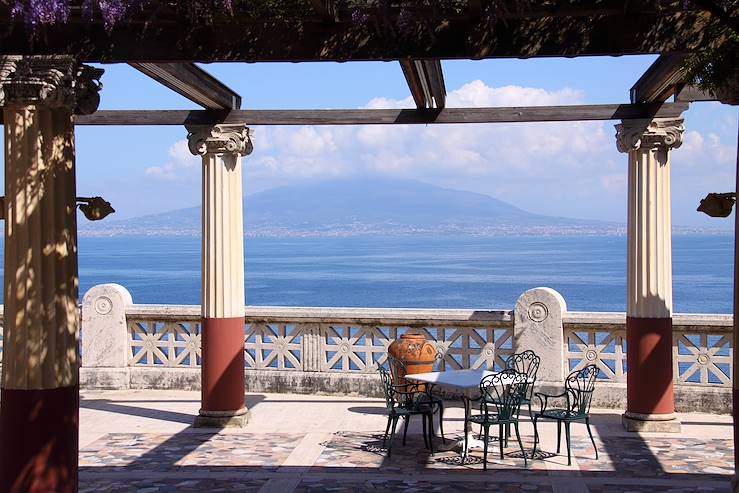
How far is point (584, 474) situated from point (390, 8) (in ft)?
16.9

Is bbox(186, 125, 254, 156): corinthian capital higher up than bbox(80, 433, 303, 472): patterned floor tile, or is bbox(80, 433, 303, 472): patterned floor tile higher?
bbox(186, 125, 254, 156): corinthian capital

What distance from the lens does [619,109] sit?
11141 mm

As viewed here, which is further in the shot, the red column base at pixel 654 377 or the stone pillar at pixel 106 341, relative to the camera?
the stone pillar at pixel 106 341

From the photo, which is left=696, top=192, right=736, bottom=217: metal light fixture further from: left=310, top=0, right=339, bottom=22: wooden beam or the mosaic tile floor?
left=310, top=0, right=339, bottom=22: wooden beam

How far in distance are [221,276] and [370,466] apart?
10.6 ft

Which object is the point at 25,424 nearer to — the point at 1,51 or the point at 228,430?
the point at 1,51

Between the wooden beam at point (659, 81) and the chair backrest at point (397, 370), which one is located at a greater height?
the wooden beam at point (659, 81)

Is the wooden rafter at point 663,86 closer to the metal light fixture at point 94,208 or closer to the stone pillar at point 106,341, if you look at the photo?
the metal light fixture at point 94,208

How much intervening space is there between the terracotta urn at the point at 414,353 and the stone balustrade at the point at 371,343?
4.74ft

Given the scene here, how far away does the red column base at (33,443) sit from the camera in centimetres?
624

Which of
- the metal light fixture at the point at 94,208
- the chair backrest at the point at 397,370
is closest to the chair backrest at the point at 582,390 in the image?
the chair backrest at the point at 397,370

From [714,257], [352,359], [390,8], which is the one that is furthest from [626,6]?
[714,257]

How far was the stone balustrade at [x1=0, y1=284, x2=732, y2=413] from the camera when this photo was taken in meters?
12.7

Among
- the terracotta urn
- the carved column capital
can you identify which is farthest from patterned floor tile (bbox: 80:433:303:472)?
the carved column capital
